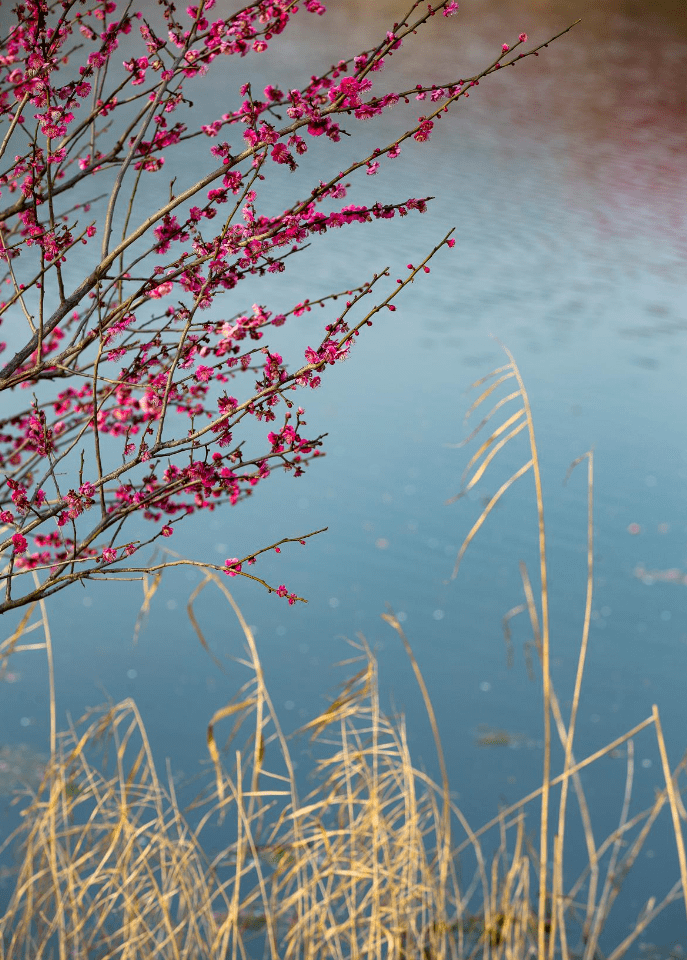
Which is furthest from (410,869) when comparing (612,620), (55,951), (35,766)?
(612,620)

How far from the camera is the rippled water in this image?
16.3 feet

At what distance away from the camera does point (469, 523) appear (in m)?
6.70

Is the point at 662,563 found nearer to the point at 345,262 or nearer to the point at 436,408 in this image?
the point at 436,408

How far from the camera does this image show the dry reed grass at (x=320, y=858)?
2.60m

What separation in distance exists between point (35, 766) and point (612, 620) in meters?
3.24

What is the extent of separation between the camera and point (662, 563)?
6.34 m

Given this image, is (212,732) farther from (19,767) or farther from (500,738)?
(500,738)

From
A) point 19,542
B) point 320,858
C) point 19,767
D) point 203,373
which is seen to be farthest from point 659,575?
point 19,542

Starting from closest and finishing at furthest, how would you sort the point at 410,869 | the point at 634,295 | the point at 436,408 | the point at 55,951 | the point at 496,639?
A: the point at 410,869, the point at 55,951, the point at 496,639, the point at 436,408, the point at 634,295

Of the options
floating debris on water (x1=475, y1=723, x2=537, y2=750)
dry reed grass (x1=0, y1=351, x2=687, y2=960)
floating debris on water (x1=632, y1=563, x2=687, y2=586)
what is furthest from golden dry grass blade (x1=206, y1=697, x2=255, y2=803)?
floating debris on water (x1=632, y1=563, x2=687, y2=586)

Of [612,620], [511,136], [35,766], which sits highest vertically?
[511,136]

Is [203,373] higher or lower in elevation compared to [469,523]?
higher

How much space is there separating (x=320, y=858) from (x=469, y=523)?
2972 millimetres

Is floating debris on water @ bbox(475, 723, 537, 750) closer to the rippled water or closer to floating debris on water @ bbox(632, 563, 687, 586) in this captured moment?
the rippled water
